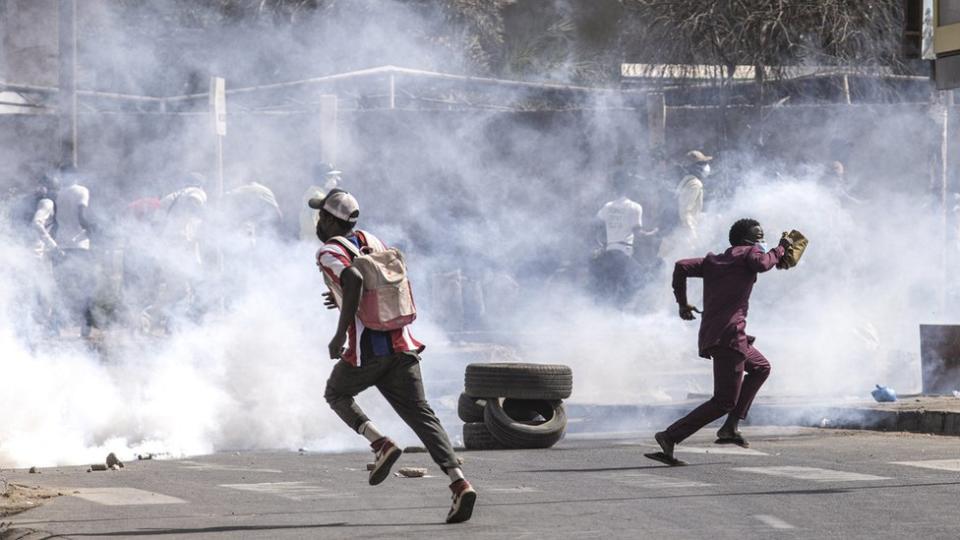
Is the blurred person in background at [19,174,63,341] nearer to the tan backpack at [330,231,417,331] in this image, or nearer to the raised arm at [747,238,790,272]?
the raised arm at [747,238,790,272]

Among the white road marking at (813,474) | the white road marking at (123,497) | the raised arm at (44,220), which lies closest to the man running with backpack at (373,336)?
the white road marking at (123,497)

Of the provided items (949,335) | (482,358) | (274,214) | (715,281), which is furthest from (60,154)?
(715,281)

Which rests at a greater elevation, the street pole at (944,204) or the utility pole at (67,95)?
the utility pole at (67,95)

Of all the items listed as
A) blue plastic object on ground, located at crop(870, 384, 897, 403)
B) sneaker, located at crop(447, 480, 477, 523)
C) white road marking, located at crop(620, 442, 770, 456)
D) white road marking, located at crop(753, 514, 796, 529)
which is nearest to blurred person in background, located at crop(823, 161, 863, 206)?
blue plastic object on ground, located at crop(870, 384, 897, 403)

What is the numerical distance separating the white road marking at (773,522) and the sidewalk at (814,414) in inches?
217

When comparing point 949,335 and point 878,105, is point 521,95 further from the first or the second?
point 949,335

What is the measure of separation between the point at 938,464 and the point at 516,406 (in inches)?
125

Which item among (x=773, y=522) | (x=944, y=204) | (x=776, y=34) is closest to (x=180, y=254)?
(x=944, y=204)

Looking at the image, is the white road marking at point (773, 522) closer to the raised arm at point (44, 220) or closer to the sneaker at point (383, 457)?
the sneaker at point (383, 457)

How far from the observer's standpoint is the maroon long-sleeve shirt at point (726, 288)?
410 inches

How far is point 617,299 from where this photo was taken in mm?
19734

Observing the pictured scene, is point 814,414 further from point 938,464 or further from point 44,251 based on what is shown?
point 44,251

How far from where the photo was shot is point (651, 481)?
9.27m

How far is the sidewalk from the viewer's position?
42.4 feet
